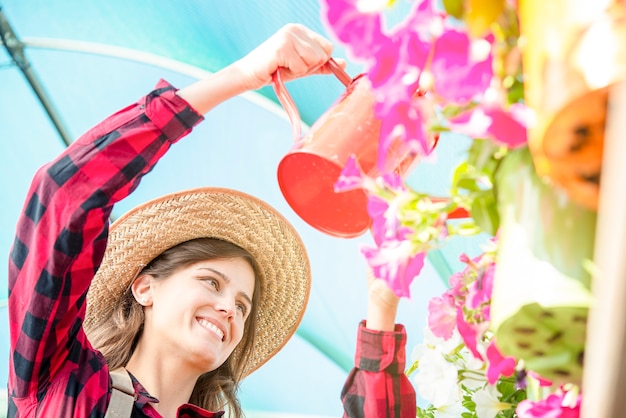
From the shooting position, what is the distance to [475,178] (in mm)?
379

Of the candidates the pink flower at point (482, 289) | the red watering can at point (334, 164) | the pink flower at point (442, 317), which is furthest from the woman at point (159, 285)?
the pink flower at point (482, 289)

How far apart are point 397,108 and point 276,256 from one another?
1095 mm

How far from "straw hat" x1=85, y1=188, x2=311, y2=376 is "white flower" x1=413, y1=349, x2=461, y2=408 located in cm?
72

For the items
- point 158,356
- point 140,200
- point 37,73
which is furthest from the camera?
point 140,200

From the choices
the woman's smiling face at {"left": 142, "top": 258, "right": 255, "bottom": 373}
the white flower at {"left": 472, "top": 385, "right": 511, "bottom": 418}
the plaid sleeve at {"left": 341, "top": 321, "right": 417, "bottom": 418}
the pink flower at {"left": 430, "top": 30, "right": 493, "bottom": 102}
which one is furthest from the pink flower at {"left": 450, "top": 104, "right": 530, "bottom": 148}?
the woman's smiling face at {"left": 142, "top": 258, "right": 255, "bottom": 373}

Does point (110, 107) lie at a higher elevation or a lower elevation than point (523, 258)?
higher

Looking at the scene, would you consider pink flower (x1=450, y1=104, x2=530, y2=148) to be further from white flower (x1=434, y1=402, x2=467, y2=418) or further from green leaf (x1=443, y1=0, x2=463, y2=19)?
white flower (x1=434, y1=402, x2=467, y2=418)

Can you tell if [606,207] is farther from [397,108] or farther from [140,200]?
[140,200]

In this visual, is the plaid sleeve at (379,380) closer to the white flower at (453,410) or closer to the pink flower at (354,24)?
the white flower at (453,410)

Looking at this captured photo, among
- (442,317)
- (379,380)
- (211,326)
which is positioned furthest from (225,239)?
(442,317)

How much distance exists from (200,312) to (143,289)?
17 cm

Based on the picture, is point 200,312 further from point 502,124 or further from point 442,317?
point 502,124

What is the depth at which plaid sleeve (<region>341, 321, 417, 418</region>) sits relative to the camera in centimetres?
90

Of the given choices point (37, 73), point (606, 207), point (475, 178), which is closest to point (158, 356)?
point (37, 73)
